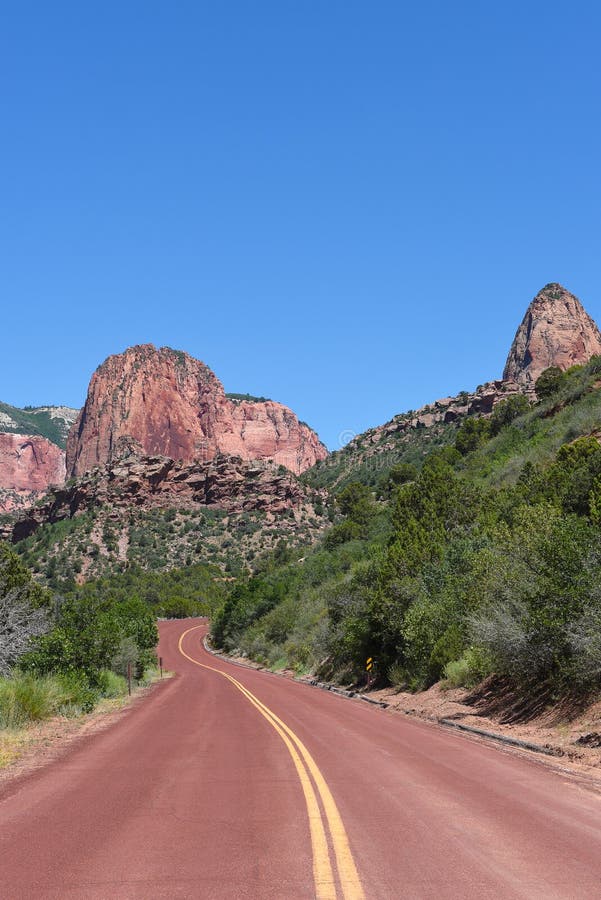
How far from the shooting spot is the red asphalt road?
578 centimetres

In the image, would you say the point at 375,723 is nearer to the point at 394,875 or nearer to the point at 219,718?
the point at 219,718

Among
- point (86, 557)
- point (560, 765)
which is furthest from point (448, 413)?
point (560, 765)

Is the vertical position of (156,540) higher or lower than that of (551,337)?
lower

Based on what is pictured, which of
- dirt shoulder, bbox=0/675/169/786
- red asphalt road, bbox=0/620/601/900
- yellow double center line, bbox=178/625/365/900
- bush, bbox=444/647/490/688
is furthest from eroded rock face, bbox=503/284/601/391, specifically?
yellow double center line, bbox=178/625/365/900

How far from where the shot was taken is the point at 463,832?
24.1 ft

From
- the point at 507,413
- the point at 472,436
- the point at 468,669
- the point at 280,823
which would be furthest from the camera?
the point at 507,413

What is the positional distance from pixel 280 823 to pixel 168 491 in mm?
123443

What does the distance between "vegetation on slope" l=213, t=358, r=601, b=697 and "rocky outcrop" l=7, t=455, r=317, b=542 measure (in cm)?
5459

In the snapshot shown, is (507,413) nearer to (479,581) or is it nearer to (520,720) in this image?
(479,581)

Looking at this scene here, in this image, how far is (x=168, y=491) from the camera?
12925 cm

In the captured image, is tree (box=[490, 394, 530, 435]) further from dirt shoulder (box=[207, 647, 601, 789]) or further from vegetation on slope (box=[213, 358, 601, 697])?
dirt shoulder (box=[207, 647, 601, 789])

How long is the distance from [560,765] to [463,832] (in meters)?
5.14

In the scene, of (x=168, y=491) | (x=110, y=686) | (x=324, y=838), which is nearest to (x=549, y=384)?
(x=110, y=686)

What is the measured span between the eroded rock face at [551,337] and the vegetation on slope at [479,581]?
84400mm
